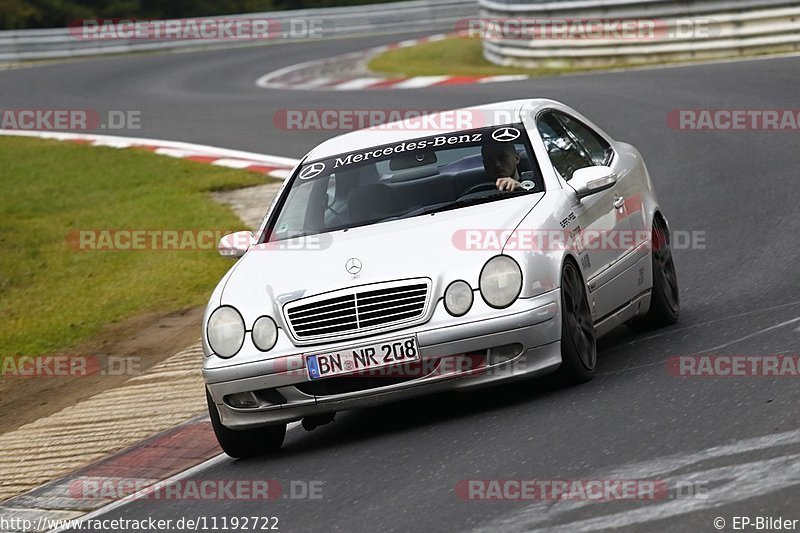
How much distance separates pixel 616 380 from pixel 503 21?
18.1 meters

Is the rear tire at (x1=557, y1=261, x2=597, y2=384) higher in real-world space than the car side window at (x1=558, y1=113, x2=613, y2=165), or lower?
lower

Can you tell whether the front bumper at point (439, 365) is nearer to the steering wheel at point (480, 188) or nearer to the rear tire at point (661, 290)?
the steering wheel at point (480, 188)

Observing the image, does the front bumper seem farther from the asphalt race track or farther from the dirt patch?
the dirt patch

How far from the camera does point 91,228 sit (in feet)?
47.2

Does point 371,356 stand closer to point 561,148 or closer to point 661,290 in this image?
point 561,148

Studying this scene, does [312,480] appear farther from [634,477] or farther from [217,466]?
[634,477]

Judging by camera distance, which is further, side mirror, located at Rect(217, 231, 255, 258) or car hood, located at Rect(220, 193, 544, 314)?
side mirror, located at Rect(217, 231, 255, 258)

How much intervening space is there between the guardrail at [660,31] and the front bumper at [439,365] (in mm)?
15365

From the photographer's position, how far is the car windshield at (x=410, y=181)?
7629 millimetres

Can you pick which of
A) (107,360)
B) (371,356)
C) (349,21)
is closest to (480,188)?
(371,356)

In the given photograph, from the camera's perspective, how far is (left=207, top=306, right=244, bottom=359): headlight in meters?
6.89

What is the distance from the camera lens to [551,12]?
22.9 metres

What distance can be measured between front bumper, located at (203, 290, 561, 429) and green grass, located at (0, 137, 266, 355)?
4.38m

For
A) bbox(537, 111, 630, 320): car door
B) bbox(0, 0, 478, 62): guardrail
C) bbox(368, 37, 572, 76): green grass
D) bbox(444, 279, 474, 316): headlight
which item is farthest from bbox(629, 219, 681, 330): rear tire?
bbox(0, 0, 478, 62): guardrail
